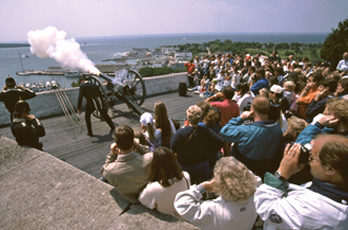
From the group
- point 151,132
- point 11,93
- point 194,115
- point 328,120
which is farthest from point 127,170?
point 11,93

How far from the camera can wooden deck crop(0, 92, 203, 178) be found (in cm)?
462

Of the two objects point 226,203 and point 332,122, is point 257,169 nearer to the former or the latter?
point 332,122

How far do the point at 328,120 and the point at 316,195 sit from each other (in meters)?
1.39

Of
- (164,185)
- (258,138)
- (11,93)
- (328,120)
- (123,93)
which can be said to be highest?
(328,120)

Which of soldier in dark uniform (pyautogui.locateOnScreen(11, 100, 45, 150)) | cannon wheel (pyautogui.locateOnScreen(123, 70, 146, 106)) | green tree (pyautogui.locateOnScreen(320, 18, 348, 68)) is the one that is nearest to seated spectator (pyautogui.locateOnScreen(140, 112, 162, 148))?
soldier in dark uniform (pyautogui.locateOnScreen(11, 100, 45, 150))

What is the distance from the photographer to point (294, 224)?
1.35m

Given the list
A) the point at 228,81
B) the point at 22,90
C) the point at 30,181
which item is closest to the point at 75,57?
the point at 22,90

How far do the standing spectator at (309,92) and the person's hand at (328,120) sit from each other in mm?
2045

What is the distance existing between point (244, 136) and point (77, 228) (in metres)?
1.83

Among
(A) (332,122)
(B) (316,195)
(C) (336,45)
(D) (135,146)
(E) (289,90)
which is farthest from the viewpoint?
(C) (336,45)

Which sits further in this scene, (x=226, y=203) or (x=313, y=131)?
(x=313, y=131)

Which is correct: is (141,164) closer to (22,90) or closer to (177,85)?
(22,90)

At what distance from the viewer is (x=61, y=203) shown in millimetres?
2205

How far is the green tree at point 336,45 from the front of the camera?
65.6 feet
